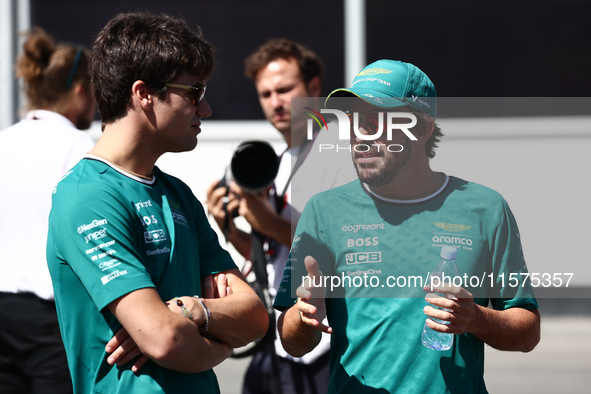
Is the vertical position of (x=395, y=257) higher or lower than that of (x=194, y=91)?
lower

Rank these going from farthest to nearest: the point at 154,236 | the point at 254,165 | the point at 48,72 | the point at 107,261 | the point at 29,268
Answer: the point at 48,72 → the point at 29,268 → the point at 254,165 → the point at 154,236 → the point at 107,261

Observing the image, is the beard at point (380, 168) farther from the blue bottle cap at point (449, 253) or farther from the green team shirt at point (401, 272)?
the blue bottle cap at point (449, 253)

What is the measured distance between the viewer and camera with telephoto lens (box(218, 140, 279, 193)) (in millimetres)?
2264

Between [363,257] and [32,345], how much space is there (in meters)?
1.62

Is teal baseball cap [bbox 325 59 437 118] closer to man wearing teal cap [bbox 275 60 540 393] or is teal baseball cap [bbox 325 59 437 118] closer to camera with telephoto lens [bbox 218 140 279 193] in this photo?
man wearing teal cap [bbox 275 60 540 393]

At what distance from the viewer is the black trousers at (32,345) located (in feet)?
8.17

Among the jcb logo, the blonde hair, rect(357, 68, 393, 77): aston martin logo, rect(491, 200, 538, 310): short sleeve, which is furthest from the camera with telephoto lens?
the blonde hair

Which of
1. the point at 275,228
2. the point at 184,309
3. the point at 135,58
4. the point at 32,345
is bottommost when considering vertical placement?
the point at 32,345

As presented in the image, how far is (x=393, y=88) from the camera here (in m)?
1.72

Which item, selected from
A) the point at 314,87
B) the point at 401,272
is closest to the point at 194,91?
the point at 401,272

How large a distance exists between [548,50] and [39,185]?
508 centimetres

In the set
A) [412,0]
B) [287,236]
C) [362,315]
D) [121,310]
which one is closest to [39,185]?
[287,236]

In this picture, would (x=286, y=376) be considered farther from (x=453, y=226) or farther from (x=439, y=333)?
(x=453, y=226)

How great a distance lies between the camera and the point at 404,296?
1.67 meters
